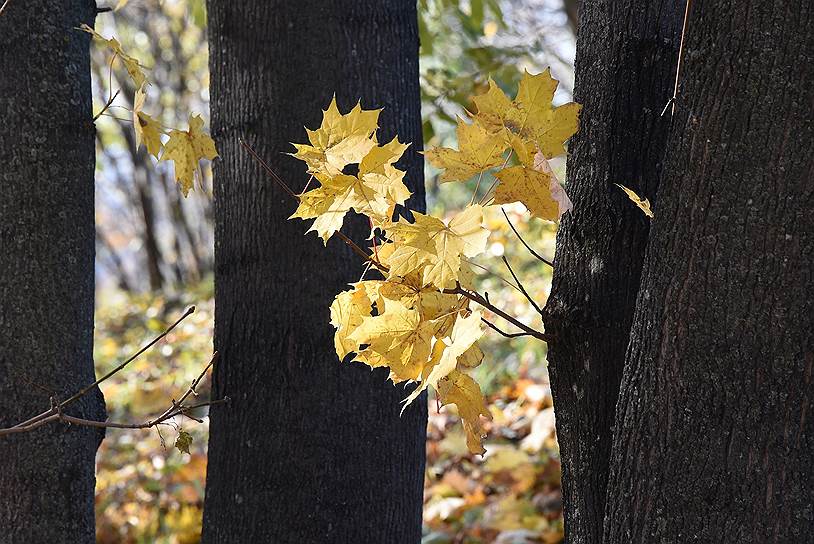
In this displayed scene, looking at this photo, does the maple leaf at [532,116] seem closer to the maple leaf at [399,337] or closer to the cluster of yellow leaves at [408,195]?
the cluster of yellow leaves at [408,195]

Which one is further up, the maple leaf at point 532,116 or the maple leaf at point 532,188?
the maple leaf at point 532,116

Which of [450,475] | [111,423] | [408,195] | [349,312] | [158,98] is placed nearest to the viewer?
[408,195]

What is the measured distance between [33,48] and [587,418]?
4.05ft

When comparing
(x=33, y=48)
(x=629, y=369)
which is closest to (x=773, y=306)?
(x=629, y=369)

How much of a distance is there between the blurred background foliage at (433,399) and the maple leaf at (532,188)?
107 millimetres

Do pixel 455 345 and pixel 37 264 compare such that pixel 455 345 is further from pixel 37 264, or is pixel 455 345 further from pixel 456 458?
pixel 456 458

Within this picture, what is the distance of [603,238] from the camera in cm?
128

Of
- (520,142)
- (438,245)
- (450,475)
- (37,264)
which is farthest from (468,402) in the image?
(450,475)

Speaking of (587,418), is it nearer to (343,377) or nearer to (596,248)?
(596,248)

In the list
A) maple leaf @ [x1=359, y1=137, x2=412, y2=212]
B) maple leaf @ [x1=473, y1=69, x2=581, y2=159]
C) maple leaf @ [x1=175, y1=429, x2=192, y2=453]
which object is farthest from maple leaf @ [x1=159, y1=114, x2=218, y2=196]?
maple leaf @ [x1=473, y1=69, x2=581, y2=159]

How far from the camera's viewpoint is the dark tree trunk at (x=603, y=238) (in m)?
1.25

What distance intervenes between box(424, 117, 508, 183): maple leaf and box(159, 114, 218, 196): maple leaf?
65cm

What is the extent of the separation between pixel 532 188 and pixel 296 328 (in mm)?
735

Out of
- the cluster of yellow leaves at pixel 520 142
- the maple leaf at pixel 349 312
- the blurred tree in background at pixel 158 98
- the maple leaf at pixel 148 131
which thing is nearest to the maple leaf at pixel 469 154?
the cluster of yellow leaves at pixel 520 142
